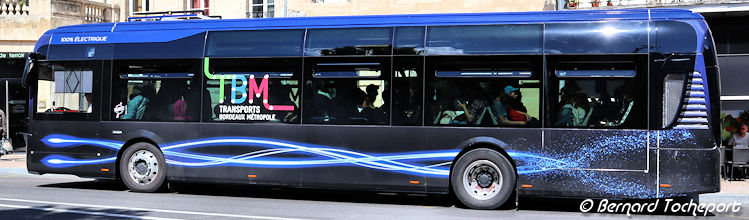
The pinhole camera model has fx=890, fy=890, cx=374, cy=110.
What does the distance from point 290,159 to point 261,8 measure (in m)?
14.7

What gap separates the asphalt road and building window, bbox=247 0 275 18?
37.6 ft

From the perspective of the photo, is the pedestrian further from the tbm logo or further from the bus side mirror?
the tbm logo

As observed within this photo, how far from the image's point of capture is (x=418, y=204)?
534 inches

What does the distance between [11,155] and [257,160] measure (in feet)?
48.1

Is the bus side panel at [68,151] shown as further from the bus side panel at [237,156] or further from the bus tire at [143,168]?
the bus side panel at [237,156]

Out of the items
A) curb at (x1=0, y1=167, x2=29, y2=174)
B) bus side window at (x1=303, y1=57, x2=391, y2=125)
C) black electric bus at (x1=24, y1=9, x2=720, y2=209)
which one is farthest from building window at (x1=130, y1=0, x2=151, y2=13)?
bus side window at (x1=303, y1=57, x2=391, y2=125)

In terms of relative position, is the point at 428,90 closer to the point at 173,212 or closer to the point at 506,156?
the point at 506,156

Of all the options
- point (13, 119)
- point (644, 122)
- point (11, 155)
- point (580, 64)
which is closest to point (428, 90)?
point (580, 64)

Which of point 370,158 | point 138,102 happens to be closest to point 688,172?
point 370,158

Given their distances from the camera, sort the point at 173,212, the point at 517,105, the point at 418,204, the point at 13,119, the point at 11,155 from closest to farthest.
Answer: the point at 173,212, the point at 517,105, the point at 418,204, the point at 11,155, the point at 13,119

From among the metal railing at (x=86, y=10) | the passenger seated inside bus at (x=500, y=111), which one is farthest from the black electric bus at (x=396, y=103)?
the metal railing at (x=86, y=10)

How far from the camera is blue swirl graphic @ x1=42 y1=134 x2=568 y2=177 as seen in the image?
41.5 ft

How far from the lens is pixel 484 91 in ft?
41.1

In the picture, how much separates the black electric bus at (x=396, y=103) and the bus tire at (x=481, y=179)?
2 cm
